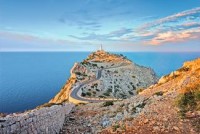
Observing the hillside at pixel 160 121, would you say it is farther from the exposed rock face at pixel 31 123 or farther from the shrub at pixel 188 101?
the exposed rock face at pixel 31 123

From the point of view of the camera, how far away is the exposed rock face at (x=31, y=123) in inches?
425

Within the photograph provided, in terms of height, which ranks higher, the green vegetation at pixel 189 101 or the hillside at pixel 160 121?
the green vegetation at pixel 189 101

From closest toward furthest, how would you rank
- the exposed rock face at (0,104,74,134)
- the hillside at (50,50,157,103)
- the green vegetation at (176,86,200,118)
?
the exposed rock face at (0,104,74,134)
the green vegetation at (176,86,200,118)
the hillside at (50,50,157,103)

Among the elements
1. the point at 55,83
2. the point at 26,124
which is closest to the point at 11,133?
the point at 26,124

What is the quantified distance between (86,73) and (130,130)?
94813mm

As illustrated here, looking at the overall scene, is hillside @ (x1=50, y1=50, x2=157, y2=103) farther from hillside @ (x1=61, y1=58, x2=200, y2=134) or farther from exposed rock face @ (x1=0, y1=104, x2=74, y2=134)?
exposed rock face @ (x1=0, y1=104, x2=74, y2=134)

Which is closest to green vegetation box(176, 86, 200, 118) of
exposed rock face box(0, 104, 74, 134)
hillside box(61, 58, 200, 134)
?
hillside box(61, 58, 200, 134)

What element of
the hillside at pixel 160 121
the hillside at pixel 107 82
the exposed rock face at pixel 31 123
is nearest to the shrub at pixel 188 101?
the hillside at pixel 160 121

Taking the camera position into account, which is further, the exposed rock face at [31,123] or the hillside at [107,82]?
the hillside at [107,82]

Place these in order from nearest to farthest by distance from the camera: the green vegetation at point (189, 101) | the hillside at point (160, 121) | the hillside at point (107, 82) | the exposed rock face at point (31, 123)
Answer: the exposed rock face at point (31, 123) → the hillside at point (160, 121) → the green vegetation at point (189, 101) → the hillside at point (107, 82)

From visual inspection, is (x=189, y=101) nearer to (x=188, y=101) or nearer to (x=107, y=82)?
(x=188, y=101)

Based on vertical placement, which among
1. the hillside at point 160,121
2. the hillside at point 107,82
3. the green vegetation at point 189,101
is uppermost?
the green vegetation at point 189,101

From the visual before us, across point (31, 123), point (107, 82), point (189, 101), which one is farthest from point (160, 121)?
point (107, 82)

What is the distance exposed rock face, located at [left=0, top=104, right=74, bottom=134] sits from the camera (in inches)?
425
